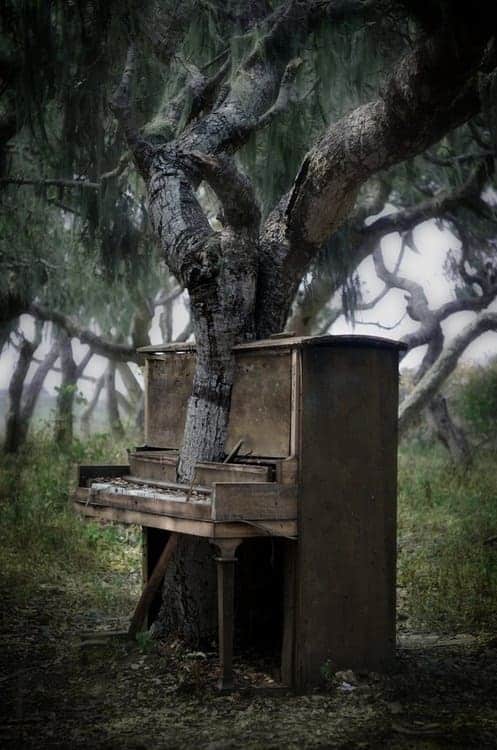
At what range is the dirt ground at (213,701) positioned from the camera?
445 centimetres

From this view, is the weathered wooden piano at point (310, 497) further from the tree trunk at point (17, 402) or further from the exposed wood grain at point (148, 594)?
the tree trunk at point (17, 402)

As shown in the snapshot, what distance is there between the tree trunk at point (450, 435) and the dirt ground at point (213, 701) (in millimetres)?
7229

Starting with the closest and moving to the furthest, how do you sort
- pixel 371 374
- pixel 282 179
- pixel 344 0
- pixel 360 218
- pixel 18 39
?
pixel 371 374
pixel 18 39
pixel 344 0
pixel 282 179
pixel 360 218

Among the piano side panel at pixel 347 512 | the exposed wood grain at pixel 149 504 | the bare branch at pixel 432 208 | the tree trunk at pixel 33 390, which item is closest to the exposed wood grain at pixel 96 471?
the exposed wood grain at pixel 149 504

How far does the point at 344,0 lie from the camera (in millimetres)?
6574

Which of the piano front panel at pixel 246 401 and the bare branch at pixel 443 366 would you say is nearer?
the piano front panel at pixel 246 401

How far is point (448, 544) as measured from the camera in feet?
29.6

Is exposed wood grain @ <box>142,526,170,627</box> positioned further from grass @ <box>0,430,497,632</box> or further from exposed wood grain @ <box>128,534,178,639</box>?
grass @ <box>0,430,497,632</box>

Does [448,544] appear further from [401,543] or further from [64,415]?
[64,415]

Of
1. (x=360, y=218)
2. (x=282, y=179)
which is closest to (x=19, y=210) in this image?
(x=360, y=218)

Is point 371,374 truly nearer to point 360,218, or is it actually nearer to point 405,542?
point 405,542

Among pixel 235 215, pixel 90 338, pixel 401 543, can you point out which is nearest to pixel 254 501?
pixel 235 215

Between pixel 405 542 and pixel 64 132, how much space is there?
565 centimetres

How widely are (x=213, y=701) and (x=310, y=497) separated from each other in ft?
4.29
